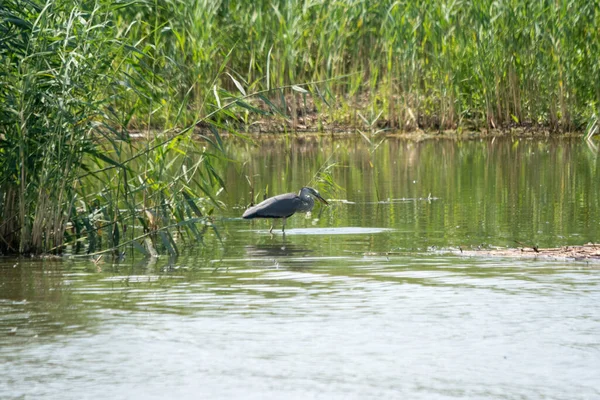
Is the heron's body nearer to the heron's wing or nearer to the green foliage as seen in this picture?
the heron's wing

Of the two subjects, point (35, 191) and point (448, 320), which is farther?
point (35, 191)

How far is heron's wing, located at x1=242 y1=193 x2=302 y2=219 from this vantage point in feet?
33.4

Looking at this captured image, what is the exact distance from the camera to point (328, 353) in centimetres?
536

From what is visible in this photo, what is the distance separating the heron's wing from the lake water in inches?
7.6

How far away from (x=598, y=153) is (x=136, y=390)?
14.4m

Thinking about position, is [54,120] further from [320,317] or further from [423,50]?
[423,50]

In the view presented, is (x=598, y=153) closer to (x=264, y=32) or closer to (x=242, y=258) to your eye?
(x=264, y=32)

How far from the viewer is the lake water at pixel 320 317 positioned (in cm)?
488

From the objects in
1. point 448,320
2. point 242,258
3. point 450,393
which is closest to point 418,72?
point 242,258

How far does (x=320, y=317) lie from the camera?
6113 millimetres

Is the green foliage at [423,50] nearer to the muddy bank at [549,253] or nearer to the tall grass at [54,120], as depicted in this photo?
the tall grass at [54,120]

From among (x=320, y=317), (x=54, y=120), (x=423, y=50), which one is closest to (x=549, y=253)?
(x=320, y=317)

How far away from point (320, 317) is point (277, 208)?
163 inches

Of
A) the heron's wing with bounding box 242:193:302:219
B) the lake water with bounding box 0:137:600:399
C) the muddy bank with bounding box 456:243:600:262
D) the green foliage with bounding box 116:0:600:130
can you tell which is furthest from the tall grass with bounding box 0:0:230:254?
the green foliage with bounding box 116:0:600:130
